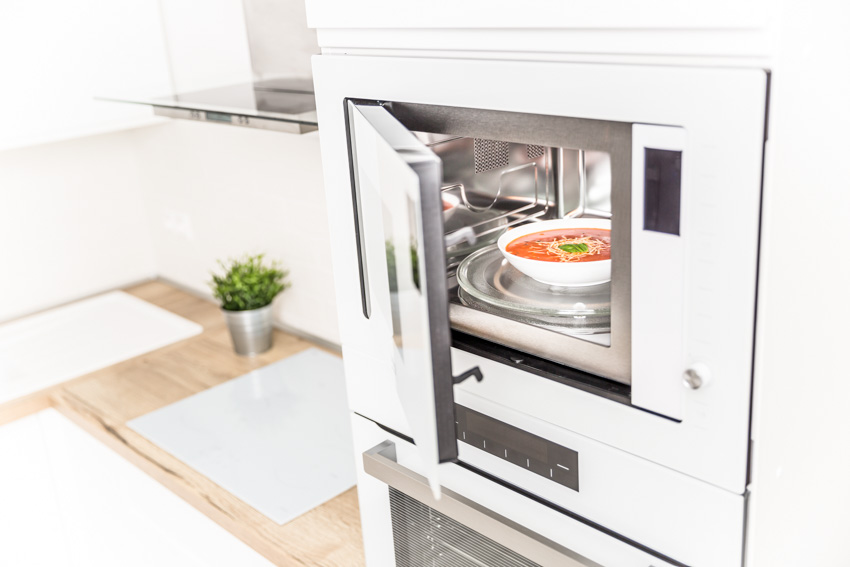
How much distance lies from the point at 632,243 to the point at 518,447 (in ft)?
0.89

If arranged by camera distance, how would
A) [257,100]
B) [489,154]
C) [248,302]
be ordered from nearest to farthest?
[489,154], [257,100], [248,302]

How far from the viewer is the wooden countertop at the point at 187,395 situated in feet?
3.96

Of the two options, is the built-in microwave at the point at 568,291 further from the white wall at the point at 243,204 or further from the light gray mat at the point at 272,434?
the white wall at the point at 243,204

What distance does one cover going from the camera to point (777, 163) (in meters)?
0.54

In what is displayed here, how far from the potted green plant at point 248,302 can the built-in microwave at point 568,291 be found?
0.90 meters

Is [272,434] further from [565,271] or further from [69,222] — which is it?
[69,222]

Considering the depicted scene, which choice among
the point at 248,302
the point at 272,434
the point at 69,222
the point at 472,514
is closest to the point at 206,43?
the point at 248,302

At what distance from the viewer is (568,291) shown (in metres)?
0.86

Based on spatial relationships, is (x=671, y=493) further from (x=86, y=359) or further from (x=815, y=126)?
(x=86, y=359)

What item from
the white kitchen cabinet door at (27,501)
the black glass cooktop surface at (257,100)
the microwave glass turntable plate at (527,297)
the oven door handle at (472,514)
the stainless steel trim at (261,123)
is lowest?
the white kitchen cabinet door at (27,501)

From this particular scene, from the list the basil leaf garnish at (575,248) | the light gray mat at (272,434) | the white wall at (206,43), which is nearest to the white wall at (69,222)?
the white wall at (206,43)

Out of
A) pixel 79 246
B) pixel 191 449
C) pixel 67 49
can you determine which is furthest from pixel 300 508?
pixel 79 246

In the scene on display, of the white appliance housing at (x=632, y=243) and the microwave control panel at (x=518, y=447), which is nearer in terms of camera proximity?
the white appliance housing at (x=632, y=243)

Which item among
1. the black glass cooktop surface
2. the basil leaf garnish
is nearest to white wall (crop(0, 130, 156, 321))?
the black glass cooktop surface
